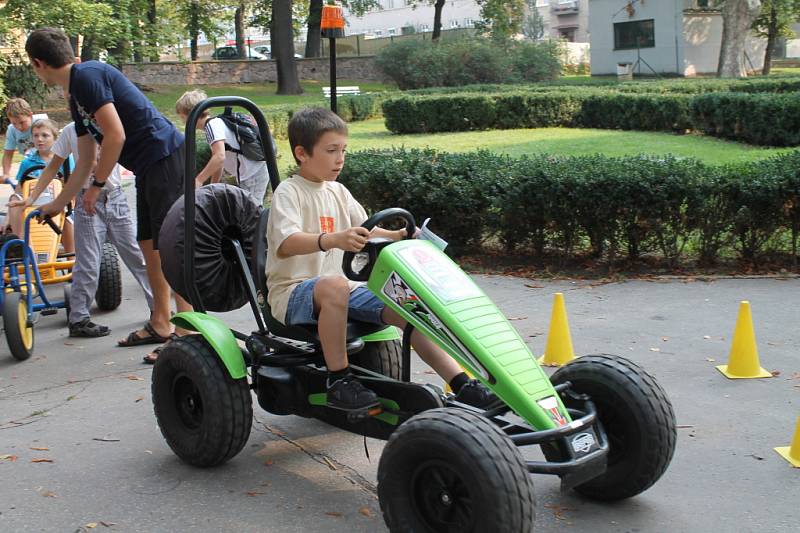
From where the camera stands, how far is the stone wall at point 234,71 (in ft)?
142

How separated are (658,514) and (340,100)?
2657 centimetres

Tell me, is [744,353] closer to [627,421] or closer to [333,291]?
[627,421]

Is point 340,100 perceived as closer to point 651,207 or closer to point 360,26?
point 651,207

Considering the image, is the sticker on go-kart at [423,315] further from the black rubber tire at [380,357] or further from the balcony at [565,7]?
the balcony at [565,7]

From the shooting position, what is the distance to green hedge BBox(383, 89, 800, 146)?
1909 centimetres

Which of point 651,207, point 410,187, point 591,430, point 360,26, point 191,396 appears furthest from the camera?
point 360,26

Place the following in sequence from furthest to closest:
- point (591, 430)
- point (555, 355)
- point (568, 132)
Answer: point (568, 132)
point (555, 355)
point (591, 430)

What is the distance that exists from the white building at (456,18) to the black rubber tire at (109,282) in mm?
63751

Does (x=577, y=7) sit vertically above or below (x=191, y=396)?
above

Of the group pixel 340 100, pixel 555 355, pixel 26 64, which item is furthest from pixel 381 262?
pixel 26 64

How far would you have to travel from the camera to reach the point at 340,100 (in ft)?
96.5

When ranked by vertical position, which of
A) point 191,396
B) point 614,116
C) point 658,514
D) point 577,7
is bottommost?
point 658,514

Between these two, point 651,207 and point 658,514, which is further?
point 651,207

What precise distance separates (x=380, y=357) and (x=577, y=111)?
20.3m
